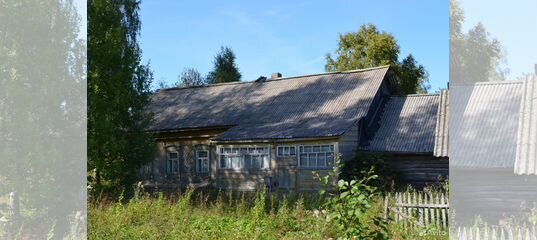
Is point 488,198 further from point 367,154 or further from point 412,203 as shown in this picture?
point 367,154

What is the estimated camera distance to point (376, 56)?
25.2 metres

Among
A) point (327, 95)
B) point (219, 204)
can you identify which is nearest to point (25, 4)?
point (219, 204)

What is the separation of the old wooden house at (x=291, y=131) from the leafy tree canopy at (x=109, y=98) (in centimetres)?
541

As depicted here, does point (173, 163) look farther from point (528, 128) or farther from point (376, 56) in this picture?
point (528, 128)

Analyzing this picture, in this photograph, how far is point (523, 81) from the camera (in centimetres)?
421

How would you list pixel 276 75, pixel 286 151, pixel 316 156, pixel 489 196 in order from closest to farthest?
pixel 489 196 < pixel 316 156 < pixel 286 151 < pixel 276 75

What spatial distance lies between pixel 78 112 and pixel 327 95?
13143 millimetres

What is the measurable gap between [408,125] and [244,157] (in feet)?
19.6

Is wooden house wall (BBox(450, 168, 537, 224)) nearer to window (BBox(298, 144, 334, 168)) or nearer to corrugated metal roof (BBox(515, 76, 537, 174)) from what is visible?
corrugated metal roof (BBox(515, 76, 537, 174))

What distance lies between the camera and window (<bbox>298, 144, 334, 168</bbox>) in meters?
Answer: 15.9

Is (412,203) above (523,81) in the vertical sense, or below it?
below

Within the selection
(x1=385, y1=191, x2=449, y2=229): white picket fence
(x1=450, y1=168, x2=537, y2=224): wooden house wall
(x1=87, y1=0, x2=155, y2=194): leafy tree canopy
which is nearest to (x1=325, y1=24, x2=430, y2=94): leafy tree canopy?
(x1=87, y1=0, x2=155, y2=194): leafy tree canopy

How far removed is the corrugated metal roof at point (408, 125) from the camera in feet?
54.4

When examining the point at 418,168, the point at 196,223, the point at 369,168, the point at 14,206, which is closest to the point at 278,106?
the point at 369,168
